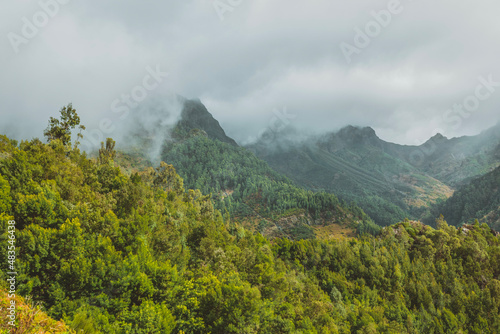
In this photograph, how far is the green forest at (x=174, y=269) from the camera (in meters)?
32.3

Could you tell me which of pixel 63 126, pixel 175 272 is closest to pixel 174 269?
pixel 175 272

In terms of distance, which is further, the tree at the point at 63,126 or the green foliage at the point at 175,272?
the tree at the point at 63,126

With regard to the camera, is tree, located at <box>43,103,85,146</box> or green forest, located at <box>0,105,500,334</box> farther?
→ tree, located at <box>43,103,85,146</box>

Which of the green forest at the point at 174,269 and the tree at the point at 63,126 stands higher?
the tree at the point at 63,126

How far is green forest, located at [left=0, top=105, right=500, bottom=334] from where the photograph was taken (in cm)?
3234

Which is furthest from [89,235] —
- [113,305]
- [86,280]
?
[113,305]

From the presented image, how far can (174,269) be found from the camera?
40781 mm

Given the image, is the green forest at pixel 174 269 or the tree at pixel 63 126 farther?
the tree at pixel 63 126

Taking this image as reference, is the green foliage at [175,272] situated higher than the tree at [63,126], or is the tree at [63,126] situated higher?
the tree at [63,126]

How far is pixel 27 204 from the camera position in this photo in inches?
1431

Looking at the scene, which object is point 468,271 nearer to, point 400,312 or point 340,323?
point 400,312

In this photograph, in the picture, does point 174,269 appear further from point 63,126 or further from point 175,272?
point 63,126

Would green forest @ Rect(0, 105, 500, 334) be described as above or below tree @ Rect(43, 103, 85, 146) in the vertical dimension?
below

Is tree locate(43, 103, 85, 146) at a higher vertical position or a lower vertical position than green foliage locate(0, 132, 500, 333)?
higher
